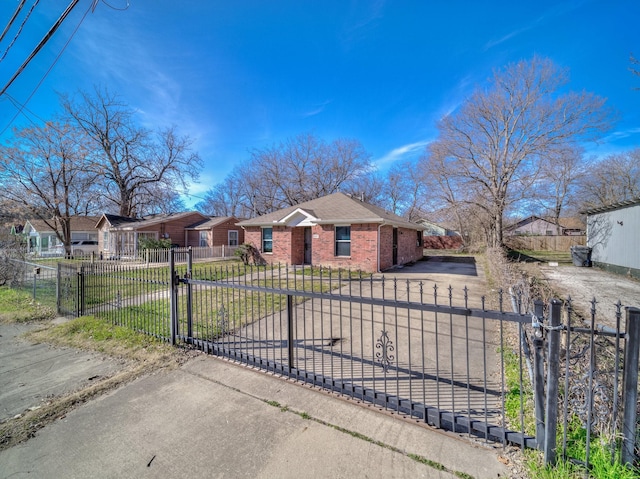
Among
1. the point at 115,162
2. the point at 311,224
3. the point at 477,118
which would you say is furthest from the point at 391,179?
the point at 115,162

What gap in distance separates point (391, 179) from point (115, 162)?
3353 centimetres

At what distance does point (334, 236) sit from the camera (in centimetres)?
1429

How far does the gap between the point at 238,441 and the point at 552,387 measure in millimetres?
2583

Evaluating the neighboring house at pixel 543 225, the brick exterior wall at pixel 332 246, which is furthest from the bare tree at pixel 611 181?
the brick exterior wall at pixel 332 246

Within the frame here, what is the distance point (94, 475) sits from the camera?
2227 millimetres

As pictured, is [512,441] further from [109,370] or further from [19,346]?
[19,346]

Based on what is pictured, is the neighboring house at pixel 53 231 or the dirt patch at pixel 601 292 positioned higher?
the neighboring house at pixel 53 231

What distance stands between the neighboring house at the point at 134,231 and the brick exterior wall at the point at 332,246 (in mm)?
11439

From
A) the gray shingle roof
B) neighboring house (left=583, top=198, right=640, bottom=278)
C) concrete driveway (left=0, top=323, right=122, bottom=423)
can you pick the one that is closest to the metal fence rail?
concrete driveway (left=0, top=323, right=122, bottom=423)

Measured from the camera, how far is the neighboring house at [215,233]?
24766mm

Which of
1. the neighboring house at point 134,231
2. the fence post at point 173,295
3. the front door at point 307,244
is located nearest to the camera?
the fence post at point 173,295

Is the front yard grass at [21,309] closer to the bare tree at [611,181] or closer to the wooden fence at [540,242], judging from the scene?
the wooden fence at [540,242]

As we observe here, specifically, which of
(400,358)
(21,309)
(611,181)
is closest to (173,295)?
(400,358)

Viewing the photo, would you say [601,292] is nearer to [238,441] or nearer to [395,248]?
[395,248]
